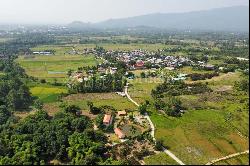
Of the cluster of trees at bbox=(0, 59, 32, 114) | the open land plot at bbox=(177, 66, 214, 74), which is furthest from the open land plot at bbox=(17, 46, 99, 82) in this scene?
the open land plot at bbox=(177, 66, 214, 74)

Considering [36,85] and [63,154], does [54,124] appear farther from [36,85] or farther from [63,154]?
[36,85]

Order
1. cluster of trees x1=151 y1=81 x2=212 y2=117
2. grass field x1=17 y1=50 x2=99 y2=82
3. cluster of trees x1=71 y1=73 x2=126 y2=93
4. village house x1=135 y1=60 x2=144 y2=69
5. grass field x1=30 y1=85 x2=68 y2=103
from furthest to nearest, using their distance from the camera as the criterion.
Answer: village house x1=135 y1=60 x2=144 y2=69 < grass field x1=17 y1=50 x2=99 y2=82 < cluster of trees x1=71 y1=73 x2=126 y2=93 < grass field x1=30 y1=85 x2=68 y2=103 < cluster of trees x1=151 y1=81 x2=212 y2=117

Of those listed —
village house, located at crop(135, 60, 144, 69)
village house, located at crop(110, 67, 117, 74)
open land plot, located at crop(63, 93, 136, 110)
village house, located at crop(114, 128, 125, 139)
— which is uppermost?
village house, located at crop(135, 60, 144, 69)

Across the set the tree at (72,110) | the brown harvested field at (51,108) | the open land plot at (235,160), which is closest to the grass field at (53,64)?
the brown harvested field at (51,108)

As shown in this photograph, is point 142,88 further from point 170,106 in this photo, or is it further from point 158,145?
point 158,145

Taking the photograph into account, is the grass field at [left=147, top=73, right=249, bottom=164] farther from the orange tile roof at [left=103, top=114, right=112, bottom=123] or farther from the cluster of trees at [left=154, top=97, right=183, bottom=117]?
the orange tile roof at [left=103, top=114, right=112, bottom=123]
